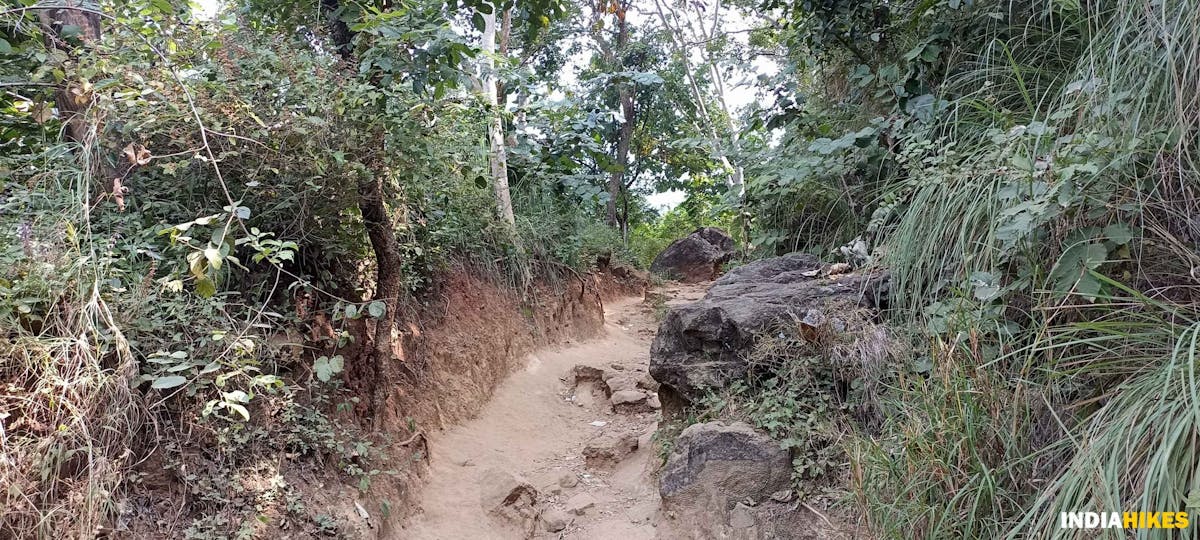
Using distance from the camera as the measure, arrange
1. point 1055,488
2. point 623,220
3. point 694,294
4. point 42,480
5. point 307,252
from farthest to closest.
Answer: point 623,220 < point 694,294 < point 307,252 < point 42,480 < point 1055,488

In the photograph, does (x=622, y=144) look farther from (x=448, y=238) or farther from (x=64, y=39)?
(x=64, y=39)

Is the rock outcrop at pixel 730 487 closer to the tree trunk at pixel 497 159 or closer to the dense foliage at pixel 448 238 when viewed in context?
the dense foliage at pixel 448 238

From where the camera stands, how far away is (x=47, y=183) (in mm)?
3289

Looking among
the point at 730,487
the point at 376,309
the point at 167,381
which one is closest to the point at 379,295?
the point at 376,309

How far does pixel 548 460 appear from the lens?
4.91m

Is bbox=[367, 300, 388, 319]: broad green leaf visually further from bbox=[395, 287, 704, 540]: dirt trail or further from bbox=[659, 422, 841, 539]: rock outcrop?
bbox=[659, 422, 841, 539]: rock outcrop

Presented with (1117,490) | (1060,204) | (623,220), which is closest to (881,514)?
(1117,490)

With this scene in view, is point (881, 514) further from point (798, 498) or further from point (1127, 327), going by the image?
point (1127, 327)

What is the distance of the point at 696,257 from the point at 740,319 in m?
7.79

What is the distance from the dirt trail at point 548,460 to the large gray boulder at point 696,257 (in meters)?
4.73

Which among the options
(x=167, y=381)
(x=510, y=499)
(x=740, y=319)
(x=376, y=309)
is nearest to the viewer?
(x=167, y=381)

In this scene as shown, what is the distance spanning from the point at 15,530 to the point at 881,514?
3058mm

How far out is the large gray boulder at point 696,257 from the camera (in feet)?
37.8

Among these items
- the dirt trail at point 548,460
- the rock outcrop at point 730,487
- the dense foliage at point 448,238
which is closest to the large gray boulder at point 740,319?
the dense foliage at point 448,238
